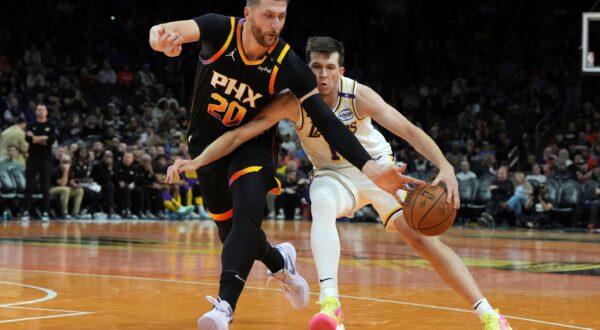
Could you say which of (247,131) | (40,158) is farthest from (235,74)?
(40,158)

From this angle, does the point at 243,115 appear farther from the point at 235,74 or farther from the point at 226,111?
the point at 235,74

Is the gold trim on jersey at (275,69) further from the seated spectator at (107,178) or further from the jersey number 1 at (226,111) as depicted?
the seated spectator at (107,178)

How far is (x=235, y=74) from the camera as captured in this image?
542cm

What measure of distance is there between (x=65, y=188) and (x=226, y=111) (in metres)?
13.5

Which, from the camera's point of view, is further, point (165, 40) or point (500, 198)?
point (500, 198)

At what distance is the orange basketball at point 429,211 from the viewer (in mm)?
5031

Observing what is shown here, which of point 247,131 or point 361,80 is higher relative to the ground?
point 361,80

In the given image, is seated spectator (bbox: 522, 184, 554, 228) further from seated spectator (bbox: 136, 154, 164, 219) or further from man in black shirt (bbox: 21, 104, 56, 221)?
man in black shirt (bbox: 21, 104, 56, 221)

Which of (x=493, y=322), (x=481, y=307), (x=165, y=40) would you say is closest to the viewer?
(x=165, y=40)

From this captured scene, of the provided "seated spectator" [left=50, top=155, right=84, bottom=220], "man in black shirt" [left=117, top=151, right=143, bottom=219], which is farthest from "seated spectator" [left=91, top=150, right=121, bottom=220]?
"seated spectator" [left=50, top=155, right=84, bottom=220]

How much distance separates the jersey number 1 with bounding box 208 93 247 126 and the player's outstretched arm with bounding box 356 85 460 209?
780 millimetres

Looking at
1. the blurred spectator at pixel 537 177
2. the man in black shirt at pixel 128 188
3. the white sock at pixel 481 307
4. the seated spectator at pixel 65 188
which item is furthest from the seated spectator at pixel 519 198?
the white sock at pixel 481 307

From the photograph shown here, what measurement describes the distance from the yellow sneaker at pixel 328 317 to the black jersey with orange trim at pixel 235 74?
1.17 meters

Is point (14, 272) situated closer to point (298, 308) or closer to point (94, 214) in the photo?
point (298, 308)
